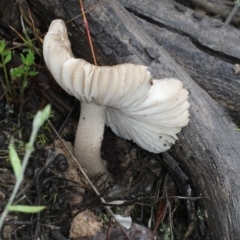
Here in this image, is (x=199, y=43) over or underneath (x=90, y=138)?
over

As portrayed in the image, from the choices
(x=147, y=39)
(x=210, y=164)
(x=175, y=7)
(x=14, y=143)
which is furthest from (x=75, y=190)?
(x=175, y=7)

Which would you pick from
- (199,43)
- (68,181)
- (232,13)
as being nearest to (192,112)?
(199,43)

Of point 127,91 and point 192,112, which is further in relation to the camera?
point 192,112

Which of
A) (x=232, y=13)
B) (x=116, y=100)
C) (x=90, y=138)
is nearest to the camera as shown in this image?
(x=116, y=100)

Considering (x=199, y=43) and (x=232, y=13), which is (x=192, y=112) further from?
(x=232, y=13)

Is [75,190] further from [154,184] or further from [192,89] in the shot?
[192,89]

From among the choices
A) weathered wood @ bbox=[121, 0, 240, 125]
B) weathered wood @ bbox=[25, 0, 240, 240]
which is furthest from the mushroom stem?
weathered wood @ bbox=[121, 0, 240, 125]

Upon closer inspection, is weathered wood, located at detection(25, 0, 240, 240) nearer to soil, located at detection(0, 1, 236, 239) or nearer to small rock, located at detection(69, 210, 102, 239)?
soil, located at detection(0, 1, 236, 239)
